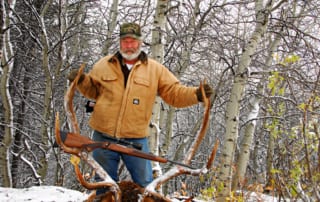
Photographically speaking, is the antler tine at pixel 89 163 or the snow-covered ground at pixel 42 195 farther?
the snow-covered ground at pixel 42 195

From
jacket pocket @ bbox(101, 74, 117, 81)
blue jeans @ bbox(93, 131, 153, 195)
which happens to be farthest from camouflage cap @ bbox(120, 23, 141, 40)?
blue jeans @ bbox(93, 131, 153, 195)

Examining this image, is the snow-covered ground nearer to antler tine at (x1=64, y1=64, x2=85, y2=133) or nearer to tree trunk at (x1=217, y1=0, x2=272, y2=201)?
tree trunk at (x1=217, y1=0, x2=272, y2=201)

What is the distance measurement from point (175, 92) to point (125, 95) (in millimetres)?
450

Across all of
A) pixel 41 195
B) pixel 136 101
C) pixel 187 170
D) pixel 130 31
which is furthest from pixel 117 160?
pixel 41 195

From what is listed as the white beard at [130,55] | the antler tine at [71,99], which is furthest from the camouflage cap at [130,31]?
the antler tine at [71,99]

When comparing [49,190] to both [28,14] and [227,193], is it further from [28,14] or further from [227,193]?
[28,14]

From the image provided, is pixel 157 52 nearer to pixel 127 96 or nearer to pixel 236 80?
pixel 236 80

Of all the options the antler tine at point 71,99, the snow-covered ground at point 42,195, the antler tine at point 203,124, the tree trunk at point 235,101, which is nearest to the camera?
the antler tine at point 203,124

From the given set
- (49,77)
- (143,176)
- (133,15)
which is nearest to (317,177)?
(143,176)

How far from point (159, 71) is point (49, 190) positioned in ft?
11.4

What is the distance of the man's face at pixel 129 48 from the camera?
363cm

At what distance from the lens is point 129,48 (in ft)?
11.9

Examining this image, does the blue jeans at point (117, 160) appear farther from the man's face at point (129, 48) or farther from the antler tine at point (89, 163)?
the man's face at point (129, 48)

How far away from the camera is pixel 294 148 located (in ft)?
10.7
